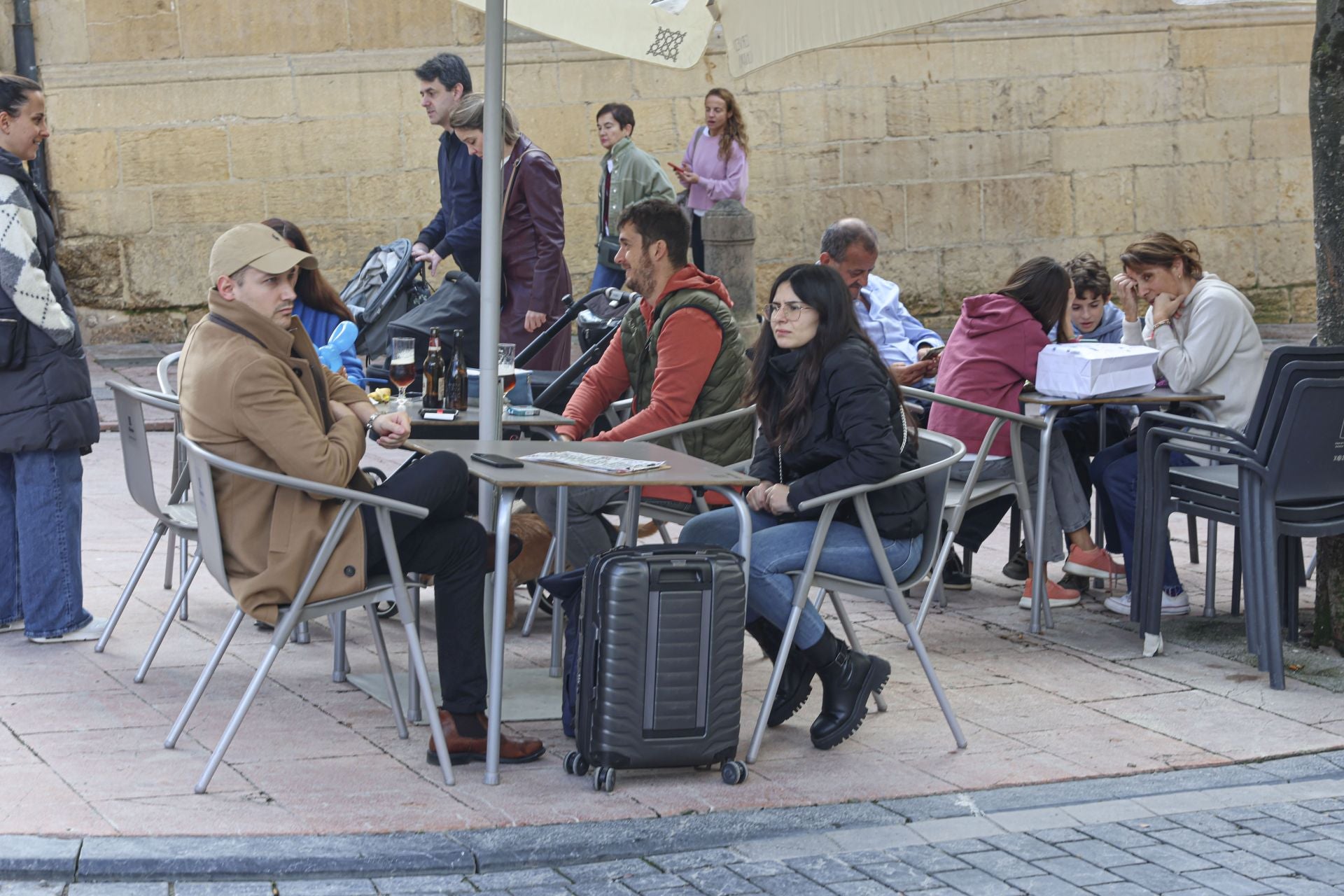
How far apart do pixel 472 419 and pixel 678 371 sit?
2.31ft

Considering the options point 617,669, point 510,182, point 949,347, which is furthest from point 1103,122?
point 617,669

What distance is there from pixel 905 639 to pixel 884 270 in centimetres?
869

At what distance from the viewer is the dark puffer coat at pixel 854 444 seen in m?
4.84

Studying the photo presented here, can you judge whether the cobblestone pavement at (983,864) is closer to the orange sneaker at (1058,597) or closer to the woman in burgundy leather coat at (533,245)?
the orange sneaker at (1058,597)

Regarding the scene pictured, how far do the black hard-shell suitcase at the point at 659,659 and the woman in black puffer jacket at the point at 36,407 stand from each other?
Result: 2.23 m

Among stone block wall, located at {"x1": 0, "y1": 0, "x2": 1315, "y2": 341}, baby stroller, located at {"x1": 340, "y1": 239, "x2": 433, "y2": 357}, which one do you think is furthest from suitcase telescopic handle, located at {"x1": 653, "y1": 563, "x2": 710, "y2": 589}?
stone block wall, located at {"x1": 0, "y1": 0, "x2": 1315, "y2": 341}

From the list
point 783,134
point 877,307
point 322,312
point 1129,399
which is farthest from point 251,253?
point 783,134

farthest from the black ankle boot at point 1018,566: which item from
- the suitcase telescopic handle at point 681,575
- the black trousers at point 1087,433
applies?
the suitcase telescopic handle at point 681,575

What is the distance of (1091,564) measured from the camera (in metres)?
6.57

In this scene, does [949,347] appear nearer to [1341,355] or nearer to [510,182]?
[1341,355]

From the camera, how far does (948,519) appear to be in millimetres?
6254

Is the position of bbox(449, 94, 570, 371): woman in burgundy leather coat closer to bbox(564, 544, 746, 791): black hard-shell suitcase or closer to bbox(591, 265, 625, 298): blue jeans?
bbox(591, 265, 625, 298): blue jeans

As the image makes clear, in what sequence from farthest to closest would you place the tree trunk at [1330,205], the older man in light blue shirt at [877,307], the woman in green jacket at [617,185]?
the woman in green jacket at [617,185] < the older man in light blue shirt at [877,307] < the tree trunk at [1330,205]

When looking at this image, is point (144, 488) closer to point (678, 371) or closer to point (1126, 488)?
point (678, 371)
